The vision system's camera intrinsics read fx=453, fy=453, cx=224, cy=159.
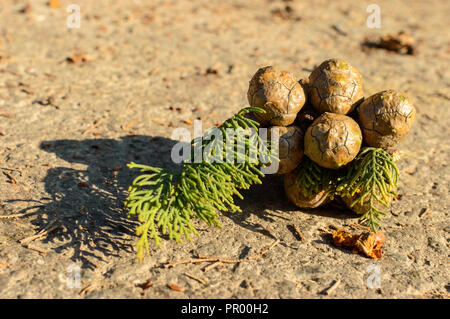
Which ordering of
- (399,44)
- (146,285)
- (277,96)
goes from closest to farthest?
(146,285) < (277,96) < (399,44)

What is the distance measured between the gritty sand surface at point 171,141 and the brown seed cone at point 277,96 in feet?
2.85

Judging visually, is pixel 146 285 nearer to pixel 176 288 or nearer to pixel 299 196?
pixel 176 288

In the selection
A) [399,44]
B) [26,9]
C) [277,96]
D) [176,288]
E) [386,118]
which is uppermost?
[26,9]

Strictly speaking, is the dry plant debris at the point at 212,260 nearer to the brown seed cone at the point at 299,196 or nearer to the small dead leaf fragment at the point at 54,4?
the brown seed cone at the point at 299,196

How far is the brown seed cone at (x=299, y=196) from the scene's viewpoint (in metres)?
3.93

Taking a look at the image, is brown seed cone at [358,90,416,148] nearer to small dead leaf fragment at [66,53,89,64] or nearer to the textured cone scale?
the textured cone scale

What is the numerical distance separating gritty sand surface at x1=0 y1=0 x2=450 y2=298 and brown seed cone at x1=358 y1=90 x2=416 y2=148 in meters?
0.81

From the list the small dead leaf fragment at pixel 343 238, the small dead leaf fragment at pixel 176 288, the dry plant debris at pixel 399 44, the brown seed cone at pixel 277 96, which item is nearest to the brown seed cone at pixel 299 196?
the small dead leaf fragment at pixel 343 238

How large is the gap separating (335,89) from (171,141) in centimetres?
202

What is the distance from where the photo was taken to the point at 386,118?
3629mm

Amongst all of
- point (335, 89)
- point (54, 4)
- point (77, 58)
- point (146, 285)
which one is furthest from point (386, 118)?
point (54, 4)

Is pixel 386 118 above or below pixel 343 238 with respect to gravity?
above

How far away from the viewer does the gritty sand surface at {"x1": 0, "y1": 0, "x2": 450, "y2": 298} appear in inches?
132

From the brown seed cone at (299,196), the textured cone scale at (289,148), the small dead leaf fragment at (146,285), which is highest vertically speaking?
the textured cone scale at (289,148)
